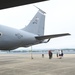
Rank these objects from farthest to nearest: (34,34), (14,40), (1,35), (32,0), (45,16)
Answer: (45,16) < (34,34) < (14,40) < (1,35) < (32,0)

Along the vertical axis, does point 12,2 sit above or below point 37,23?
below

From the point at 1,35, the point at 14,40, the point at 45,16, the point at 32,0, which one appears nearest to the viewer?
the point at 32,0

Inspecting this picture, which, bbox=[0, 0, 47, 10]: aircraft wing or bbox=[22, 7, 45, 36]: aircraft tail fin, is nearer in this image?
bbox=[0, 0, 47, 10]: aircraft wing

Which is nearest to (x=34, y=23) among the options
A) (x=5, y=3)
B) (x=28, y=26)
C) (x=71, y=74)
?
(x=28, y=26)

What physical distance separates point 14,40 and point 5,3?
21929 millimetres

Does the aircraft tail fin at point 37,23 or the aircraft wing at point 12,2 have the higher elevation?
the aircraft tail fin at point 37,23

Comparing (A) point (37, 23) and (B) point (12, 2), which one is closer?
(B) point (12, 2)

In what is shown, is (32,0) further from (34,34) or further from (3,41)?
(34,34)

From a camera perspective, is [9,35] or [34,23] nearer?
[9,35]

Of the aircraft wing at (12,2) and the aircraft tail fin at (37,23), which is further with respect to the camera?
the aircraft tail fin at (37,23)

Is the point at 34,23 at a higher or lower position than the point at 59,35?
higher

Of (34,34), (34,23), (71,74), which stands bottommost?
(71,74)

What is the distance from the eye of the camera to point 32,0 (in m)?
4.74

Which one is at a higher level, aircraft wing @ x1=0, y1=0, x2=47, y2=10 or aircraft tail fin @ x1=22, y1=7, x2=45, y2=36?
aircraft tail fin @ x1=22, y1=7, x2=45, y2=36
